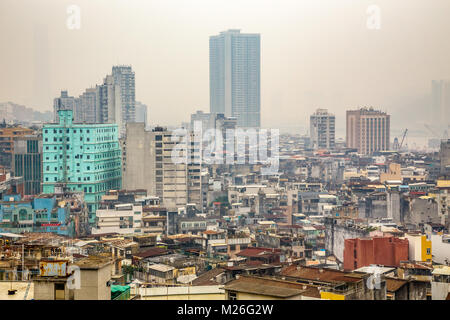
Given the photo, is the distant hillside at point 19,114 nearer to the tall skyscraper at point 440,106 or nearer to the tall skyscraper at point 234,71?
the tall skyscraper at point 234,71

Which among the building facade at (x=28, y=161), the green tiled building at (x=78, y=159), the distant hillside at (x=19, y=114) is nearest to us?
the distant hillside at (x=19, y=114)

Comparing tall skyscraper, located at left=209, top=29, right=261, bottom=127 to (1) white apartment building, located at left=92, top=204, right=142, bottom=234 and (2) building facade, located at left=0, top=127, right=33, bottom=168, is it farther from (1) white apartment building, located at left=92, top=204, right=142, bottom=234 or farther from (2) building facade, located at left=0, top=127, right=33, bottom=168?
(2) building facade, located at left=0, top=127, right=33, bottom=168

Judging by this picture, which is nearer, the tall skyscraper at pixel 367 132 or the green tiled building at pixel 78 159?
the green tiled building at pixel 78 159

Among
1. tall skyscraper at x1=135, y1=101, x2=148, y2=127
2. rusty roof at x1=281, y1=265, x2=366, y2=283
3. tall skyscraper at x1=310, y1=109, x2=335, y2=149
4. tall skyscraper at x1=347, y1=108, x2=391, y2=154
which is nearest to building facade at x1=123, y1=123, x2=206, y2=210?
tall skyscraper at x1=135, y1=101, x2=148, y2=127

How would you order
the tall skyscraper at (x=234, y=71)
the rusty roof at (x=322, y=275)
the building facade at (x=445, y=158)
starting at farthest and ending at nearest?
the building facade at (x=445, y=158)
the tall skyscraper at (x=234, y=71)
the rusty roof at (x=322, y=275)

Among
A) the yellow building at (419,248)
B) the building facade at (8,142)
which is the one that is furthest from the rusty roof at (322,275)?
the building facade at (8,142)
